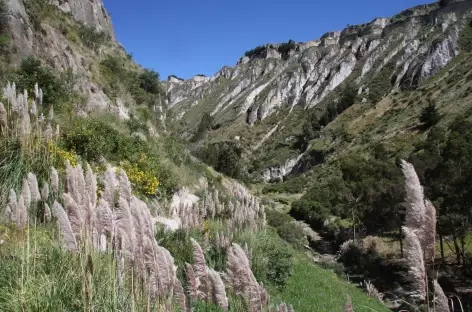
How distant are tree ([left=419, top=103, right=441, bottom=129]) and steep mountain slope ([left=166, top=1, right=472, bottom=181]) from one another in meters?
26.4

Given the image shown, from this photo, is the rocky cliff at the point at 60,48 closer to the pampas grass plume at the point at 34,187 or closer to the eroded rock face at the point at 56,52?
the eroded rock face at the point at 56,52

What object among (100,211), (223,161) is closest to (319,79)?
(223,161)

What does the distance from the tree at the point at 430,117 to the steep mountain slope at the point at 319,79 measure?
86.7 feet

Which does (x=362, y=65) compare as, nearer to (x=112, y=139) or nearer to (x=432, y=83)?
(x=432, y=83)

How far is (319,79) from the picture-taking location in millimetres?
123750

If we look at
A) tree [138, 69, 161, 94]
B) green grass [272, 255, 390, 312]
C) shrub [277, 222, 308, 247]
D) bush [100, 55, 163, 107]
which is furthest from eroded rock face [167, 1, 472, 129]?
→ green grass [272, 255, 390, 312]

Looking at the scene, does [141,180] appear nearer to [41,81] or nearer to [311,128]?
[41,81]

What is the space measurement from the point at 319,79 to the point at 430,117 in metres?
68.8

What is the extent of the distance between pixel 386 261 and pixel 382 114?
59163 millimetres

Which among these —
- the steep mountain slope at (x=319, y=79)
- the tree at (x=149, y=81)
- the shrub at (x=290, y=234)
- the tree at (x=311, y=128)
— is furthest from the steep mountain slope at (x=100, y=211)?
the tree at (x=311, y=128)

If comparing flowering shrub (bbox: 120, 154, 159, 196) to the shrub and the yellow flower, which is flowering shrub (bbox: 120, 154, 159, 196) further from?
the shrub

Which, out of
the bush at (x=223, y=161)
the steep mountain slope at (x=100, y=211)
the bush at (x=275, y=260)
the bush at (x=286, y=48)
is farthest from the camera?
the bush at (x=286, y=48)

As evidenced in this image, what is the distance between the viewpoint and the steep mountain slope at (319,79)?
89625mm

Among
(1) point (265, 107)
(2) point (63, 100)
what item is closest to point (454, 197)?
(2) point (63, 100)
